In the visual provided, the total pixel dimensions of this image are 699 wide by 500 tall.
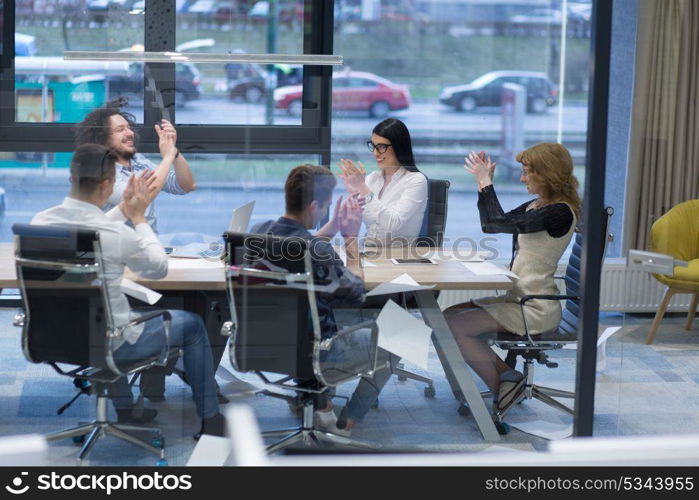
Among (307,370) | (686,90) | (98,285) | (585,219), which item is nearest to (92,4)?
(98,285)

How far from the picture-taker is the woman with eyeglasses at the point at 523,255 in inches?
148

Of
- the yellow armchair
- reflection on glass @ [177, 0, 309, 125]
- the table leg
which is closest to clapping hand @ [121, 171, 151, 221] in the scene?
reflection on glass @ [177, 0, 309, 125]

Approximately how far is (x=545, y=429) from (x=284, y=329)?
1156 mm

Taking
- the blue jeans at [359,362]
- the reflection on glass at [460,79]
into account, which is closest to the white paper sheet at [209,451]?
the blue jeans at [359,362]

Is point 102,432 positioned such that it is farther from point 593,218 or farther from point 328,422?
point 593,218

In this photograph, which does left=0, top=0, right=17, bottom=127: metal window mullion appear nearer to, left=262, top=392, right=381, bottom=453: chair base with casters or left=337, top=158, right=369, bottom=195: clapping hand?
left=337, top=158, right=369, bottom=195: clapping hand

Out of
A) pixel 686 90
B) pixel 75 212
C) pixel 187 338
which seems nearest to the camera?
pixel 75 212

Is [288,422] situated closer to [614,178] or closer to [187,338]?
[187,338]

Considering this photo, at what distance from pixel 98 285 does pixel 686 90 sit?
7.61 feet

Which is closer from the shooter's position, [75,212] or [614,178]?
[75,212]

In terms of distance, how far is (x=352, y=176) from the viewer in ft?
11.9

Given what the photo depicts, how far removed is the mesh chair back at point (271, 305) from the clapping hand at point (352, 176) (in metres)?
0.27

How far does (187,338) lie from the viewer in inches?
144

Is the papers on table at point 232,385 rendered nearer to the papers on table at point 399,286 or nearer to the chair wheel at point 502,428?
the papers on table at point 399,286
